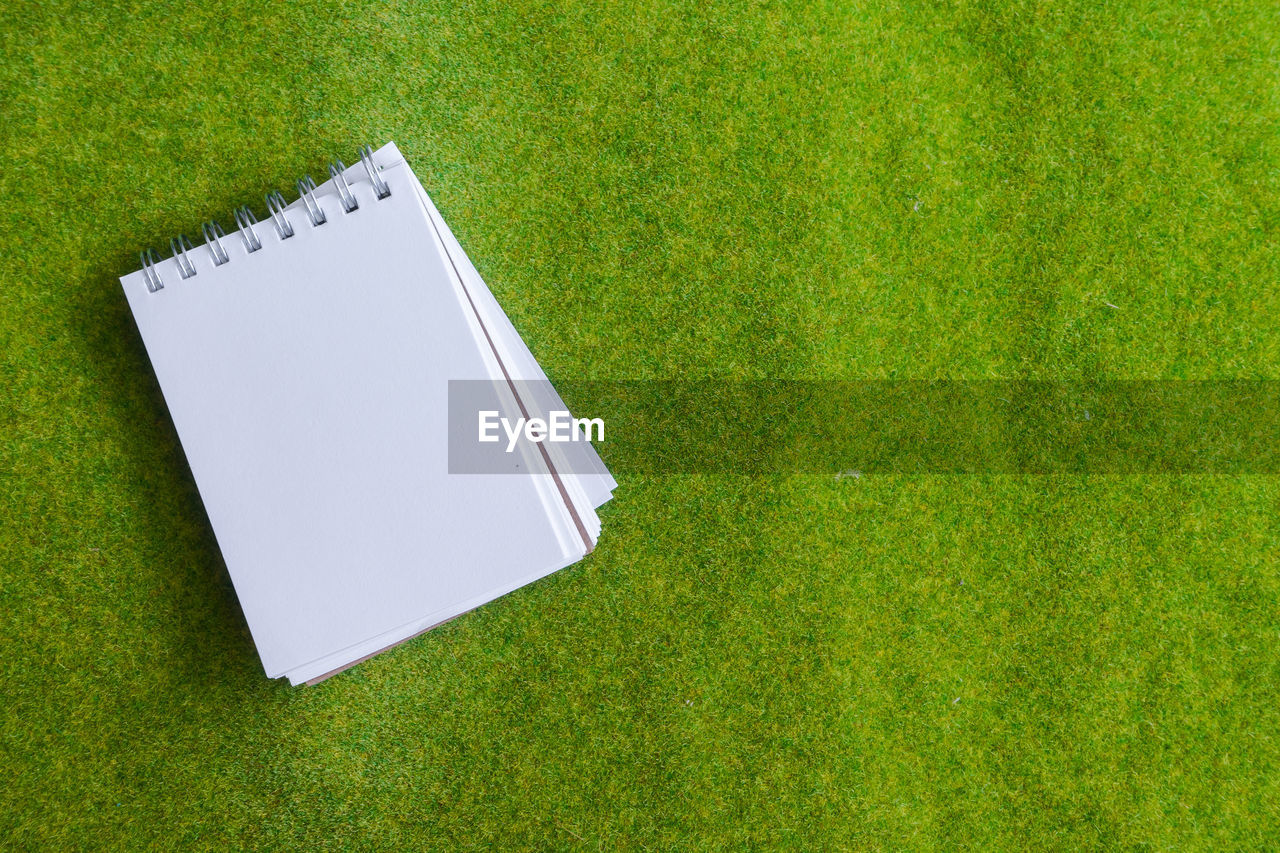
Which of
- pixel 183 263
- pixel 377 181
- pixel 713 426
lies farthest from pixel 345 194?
pixel 713 426

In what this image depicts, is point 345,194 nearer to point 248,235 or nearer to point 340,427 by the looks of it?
point 248,235

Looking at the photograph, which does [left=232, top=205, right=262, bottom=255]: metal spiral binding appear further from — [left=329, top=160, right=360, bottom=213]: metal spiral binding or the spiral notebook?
[left=329, top=160, right=360, bottom=213]: metal spiral binding

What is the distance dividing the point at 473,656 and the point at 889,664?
1.82 feet

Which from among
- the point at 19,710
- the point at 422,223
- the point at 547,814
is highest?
the point at 422,223

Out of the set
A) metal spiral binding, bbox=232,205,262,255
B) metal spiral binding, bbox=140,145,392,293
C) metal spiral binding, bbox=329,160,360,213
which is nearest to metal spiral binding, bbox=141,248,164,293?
metal spiral binding, bbox=140,145,392,293

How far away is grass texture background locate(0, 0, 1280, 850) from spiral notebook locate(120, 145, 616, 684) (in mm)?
88

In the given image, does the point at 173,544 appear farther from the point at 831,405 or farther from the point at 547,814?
the point at 831,405

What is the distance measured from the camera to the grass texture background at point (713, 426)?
3.17ft

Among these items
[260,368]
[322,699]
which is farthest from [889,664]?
[260,368]

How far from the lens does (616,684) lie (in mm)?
1023

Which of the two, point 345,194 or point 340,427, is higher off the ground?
point 345,194

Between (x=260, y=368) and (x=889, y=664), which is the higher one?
(x=260, y=368)

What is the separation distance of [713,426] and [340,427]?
0.47 m

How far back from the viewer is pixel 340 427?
93cm
